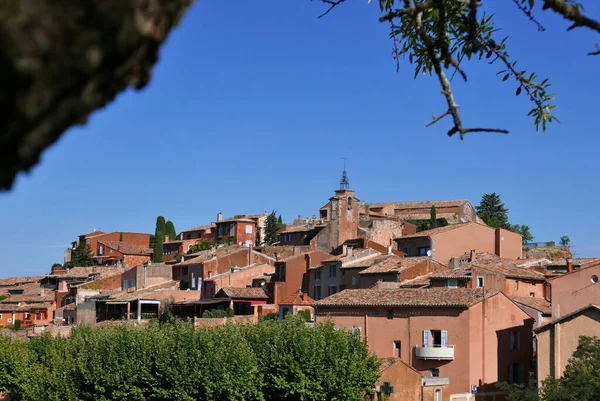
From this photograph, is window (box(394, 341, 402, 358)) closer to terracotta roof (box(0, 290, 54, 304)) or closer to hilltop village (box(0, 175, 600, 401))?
hilltop village (box(0, 175, 600, 401))

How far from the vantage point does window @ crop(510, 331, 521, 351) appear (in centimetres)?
4738

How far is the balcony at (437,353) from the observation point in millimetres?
45812

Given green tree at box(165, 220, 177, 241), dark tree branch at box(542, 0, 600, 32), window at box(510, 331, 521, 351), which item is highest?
green tree at box(165, 220, 177, 241)

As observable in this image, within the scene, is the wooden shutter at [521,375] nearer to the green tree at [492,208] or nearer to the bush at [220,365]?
the bush at [220,365]

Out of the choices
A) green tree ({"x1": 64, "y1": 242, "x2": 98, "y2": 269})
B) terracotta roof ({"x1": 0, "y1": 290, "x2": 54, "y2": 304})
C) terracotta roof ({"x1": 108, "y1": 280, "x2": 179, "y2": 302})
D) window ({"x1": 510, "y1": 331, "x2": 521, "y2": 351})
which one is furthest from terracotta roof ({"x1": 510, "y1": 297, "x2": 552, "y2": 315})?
green tree ({"x1": 64, "y1": 242, "x2": 98, "y2": 269})

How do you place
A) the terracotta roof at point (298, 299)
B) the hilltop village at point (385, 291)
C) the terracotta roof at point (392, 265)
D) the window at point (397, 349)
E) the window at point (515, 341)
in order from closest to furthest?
the hilltop village at point (385, 291)
the window at point (515, 341)
the window at point (397, 349)
the terracotta roof at point (392, 265)
the terracotta roof at point (298, 299)

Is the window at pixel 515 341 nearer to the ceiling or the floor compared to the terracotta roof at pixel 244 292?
nearer to the floor

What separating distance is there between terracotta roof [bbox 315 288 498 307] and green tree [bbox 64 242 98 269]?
2271 inches

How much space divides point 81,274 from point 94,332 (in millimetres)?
40807

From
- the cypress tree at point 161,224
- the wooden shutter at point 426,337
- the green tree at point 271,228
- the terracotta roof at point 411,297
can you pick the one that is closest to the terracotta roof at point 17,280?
the cypress tree at point 161,224

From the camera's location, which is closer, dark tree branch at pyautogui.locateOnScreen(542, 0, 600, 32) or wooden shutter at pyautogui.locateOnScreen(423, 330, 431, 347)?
dark tree branch at pyautogui.locateOnScreen(542, 0, 600, 32)

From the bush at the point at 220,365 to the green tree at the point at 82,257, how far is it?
181ft

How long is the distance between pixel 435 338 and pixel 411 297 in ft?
8.99

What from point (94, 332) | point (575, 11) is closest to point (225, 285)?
point (94, 332)
